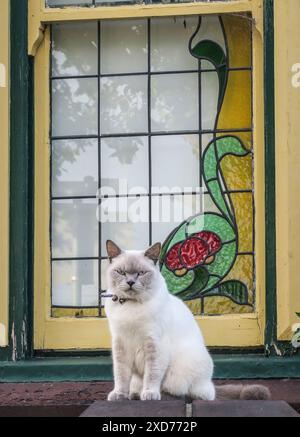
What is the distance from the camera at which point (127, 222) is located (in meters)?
5.78

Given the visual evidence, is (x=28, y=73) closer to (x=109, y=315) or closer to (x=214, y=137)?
(x=214, y=137)

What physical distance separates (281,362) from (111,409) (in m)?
1.47

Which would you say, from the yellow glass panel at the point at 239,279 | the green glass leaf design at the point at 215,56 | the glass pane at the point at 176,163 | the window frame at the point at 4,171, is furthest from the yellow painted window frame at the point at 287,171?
the window frame at the point at 4,171

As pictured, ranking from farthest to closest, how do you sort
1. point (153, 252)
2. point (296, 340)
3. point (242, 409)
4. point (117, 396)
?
point (296, 340)
point (153, 252)
point (117, 396)
point (242, 409)

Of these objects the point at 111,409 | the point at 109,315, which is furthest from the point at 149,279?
the point at 111,409

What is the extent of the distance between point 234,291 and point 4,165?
4.87ft

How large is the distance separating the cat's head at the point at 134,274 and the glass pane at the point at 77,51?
152 centimetres

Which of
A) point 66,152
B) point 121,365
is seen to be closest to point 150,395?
point 121,365

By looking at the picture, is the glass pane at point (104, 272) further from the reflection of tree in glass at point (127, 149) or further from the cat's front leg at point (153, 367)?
the cat's front leg at point (153, 367)

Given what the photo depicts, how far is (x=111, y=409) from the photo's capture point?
4.16 m

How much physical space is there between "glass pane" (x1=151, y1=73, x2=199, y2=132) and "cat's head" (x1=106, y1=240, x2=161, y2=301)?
124 centimetres

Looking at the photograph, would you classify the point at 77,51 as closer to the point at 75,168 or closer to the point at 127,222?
the point at 75,168

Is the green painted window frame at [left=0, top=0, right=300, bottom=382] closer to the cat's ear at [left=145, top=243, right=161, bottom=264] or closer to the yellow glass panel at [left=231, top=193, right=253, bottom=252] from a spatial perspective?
the yellow glass panel at [left=231, top=193, right=253, bottom=252]

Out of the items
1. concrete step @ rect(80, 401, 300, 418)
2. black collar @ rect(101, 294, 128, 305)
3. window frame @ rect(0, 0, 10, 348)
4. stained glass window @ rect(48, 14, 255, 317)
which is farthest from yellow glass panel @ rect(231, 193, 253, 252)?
concrete step @ rect(80, 401, 300, 418)
